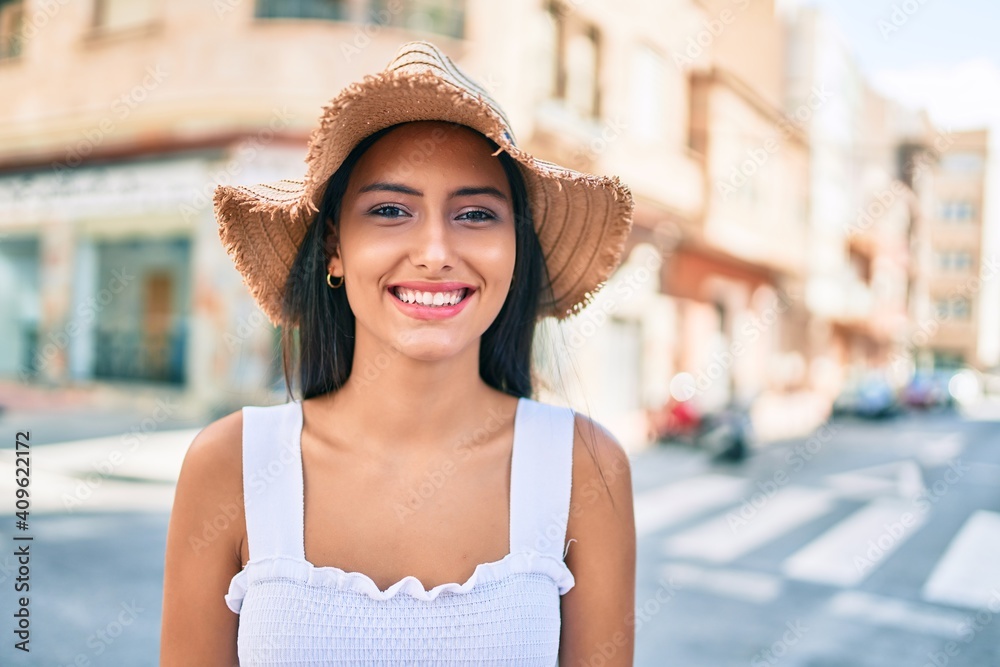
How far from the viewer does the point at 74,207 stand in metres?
13.3

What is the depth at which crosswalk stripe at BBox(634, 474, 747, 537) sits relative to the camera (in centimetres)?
768

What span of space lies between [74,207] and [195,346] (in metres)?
3.91

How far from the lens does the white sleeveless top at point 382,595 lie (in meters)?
1.44

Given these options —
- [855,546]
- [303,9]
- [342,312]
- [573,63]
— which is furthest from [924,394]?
[342,312]

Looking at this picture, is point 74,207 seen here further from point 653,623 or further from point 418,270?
point 418,270

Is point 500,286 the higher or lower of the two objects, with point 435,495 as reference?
higher

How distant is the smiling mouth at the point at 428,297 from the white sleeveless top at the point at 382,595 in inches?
14.3

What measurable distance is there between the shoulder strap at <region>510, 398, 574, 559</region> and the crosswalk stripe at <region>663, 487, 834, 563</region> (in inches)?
198

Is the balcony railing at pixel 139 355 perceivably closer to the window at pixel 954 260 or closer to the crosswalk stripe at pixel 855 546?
the crosswalk stripe at pixel 855 546

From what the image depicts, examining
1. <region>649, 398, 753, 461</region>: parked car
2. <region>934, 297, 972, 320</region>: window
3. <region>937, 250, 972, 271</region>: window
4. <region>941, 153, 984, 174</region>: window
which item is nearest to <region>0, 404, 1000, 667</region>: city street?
<region>649, 398, 753, 461</region>: parked car

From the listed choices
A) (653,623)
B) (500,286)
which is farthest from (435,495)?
(653,623)

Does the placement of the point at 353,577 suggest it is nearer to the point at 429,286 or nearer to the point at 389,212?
the point at 429,286

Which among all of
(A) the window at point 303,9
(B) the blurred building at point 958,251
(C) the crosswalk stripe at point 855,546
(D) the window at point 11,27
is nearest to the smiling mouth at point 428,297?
(C) the crosswalk stripe at point 855,546

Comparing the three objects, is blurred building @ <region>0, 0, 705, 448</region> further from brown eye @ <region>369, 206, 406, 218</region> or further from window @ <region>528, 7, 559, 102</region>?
brown eye @ <region>369, 206, 406, 218</region>
